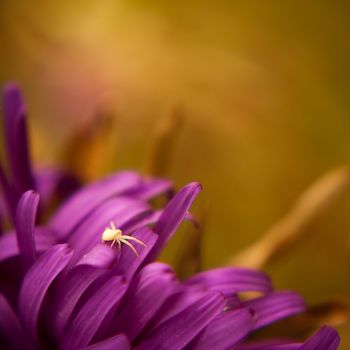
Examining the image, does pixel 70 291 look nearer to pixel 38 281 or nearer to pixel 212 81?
pixel 38 281

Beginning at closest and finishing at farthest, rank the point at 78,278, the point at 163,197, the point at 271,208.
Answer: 1. the point at 78,278
2. the point at 163,197
3. the point at 271,208

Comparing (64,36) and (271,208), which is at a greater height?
(64,36)

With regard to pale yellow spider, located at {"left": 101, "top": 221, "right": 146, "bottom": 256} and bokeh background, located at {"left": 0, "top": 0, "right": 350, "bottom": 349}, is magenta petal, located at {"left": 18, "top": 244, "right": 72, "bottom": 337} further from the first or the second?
bokeh background, located at {"left": 0, "top": 0, "right": 350, "bottom": 349}

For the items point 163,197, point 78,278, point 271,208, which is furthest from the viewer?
point 271,208

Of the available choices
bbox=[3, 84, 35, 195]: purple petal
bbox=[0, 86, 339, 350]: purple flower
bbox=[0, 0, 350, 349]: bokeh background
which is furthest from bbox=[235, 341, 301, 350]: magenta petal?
bbox=[0, 0, 350, 349]: bokeh background

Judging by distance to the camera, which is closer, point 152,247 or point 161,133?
point 152,247

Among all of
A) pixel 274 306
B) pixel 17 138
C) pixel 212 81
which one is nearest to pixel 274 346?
pixel 274 306

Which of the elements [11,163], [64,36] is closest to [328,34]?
[64,36]

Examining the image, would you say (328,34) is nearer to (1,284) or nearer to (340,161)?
(340,161)
